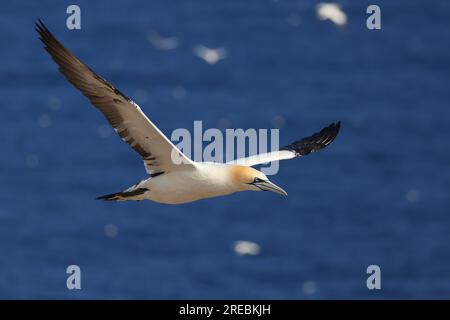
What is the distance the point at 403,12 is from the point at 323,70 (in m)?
2.33

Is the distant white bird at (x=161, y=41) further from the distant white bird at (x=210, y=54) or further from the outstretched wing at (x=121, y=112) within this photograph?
the outstretched wing at (x=121, y=112)

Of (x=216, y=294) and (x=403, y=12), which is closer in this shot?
(x=216, y=294)

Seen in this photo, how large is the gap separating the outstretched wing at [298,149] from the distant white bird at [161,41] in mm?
18288

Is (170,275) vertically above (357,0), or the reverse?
(357,0)

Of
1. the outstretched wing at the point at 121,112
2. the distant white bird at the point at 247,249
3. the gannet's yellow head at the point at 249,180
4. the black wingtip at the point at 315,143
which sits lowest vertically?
the gannet's yellow head at the point at 249,180

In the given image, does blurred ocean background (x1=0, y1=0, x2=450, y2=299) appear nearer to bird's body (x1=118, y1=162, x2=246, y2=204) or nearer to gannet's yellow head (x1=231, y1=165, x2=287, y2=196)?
gannet's yellow head (x1=231, y1=165, x2=287, y2=196)

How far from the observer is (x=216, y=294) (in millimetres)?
30906

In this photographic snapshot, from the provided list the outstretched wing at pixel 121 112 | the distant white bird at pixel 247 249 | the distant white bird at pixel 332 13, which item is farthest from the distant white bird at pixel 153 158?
the distant white bird at pixel 332 13

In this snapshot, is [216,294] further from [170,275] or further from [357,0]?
[357,0]

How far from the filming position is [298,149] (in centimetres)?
1742

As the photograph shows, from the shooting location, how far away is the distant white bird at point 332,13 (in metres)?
36.2

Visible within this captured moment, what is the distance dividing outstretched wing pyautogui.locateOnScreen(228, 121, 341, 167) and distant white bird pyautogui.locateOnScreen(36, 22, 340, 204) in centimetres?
83
